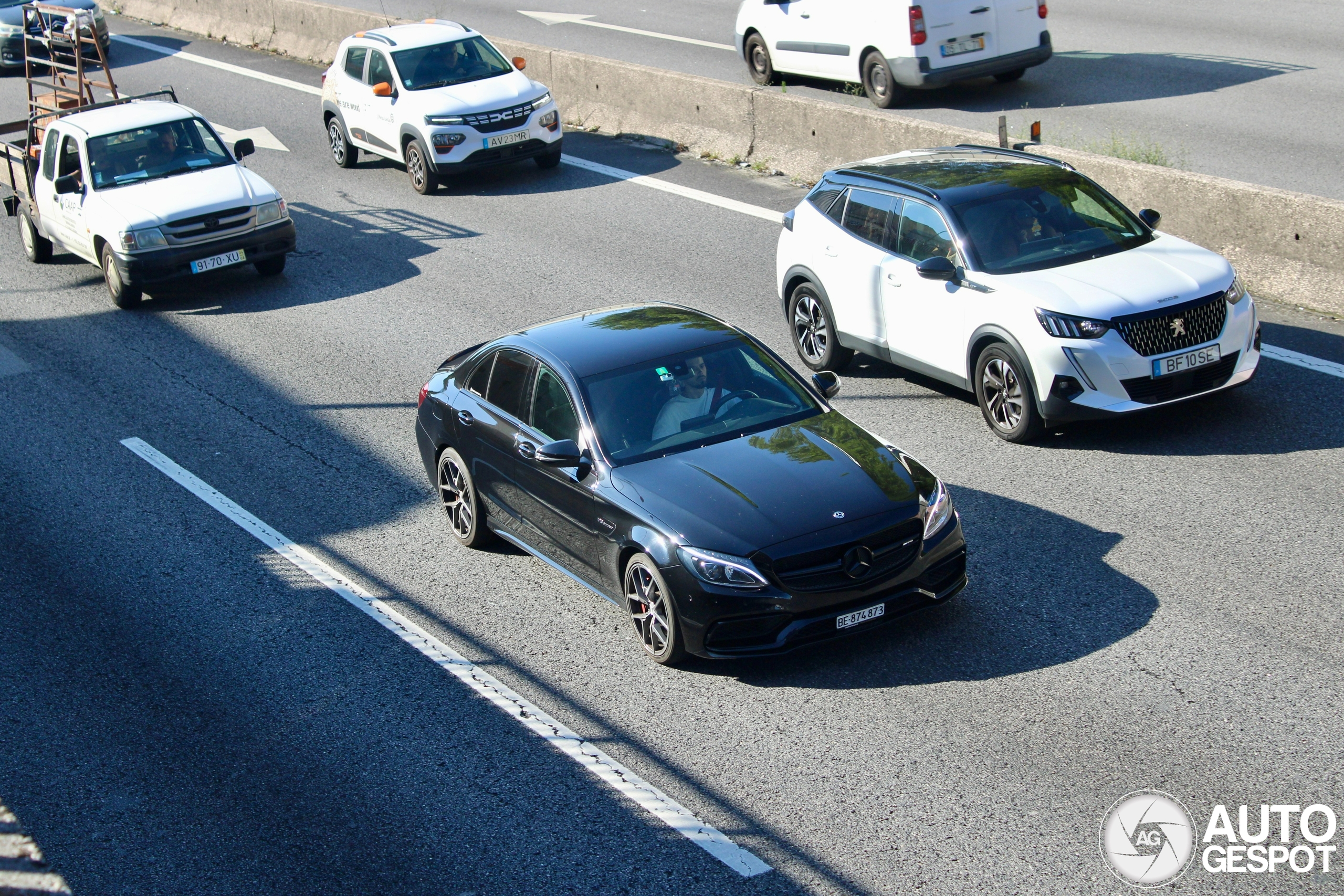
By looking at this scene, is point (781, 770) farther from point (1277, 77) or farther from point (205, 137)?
point (1277, 77)

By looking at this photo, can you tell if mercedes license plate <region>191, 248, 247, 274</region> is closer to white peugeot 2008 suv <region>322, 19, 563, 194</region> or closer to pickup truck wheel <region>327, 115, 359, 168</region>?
white peugeot 2008 suv <region>322, 19, 563, 194</region>

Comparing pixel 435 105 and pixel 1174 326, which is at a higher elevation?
pixel 435 105

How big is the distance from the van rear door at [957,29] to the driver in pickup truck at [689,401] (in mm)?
11152

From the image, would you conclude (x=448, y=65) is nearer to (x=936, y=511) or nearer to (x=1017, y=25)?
(x=1017, y=25)

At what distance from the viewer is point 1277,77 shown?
18.0m

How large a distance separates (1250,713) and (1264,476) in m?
2.89

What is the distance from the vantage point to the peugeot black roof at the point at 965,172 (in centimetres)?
1027

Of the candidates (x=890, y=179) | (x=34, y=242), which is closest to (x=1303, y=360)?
(x=890, y=179)

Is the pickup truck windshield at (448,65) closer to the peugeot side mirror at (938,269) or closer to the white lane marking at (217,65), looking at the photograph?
the white lane marking at (217,65)

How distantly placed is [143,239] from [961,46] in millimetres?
10391

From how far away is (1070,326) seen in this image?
9.15 metres

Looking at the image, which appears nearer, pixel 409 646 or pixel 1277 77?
pixel 409 646

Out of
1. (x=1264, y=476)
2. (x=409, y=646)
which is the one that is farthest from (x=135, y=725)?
(x=1264, y=476)

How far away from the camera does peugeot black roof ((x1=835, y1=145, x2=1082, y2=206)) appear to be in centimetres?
1027
